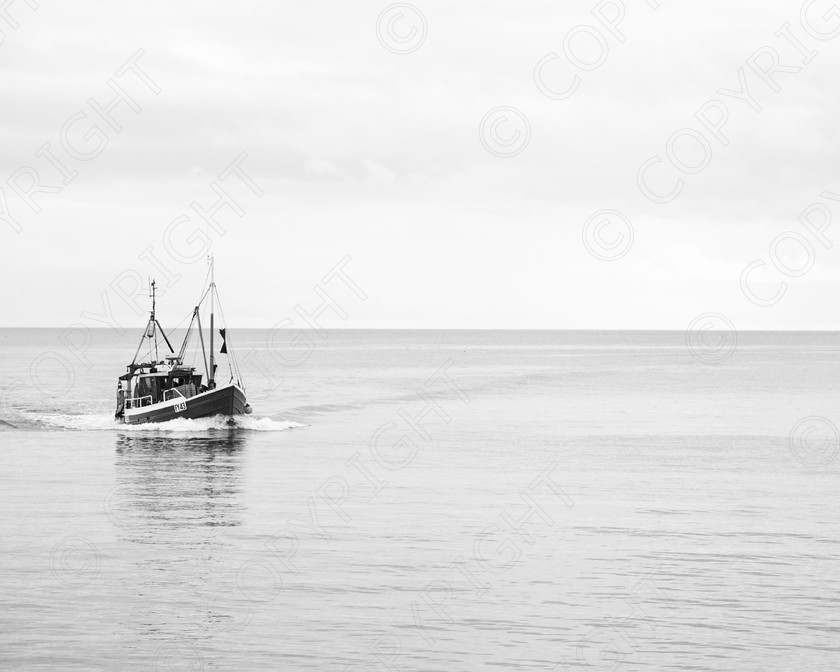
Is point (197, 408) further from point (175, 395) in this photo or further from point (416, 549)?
point (416, 549)

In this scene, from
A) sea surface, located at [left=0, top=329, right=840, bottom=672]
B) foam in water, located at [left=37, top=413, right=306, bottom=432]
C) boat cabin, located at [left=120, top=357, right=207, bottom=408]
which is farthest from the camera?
boat cabin, located at [left=120, top=357, right=207, bottom=408]

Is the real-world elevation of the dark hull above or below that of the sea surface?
above

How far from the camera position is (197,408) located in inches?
2960

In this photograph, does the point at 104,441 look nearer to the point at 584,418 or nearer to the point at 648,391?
A: the point at 584,418

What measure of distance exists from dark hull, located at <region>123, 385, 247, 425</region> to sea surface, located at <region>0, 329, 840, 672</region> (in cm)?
90

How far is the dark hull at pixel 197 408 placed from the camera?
74875mm

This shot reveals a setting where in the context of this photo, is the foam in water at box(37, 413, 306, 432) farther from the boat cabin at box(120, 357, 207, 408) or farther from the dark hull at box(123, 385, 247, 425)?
the boat cabin at box(120, 357, 207, 408)

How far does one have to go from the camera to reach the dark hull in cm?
7488

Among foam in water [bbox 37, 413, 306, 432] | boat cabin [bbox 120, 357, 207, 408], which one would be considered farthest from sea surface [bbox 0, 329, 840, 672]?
boat cabin [bbox 120, 357, 207, 408]

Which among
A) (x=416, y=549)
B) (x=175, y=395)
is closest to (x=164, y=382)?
(x=175, y=395)

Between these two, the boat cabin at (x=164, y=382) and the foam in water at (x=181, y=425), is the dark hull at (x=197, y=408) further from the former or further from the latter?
the boat cabin at (x=164, y=382)

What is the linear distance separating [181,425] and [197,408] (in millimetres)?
1589

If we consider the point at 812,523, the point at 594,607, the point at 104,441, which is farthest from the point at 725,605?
the point at 104,441

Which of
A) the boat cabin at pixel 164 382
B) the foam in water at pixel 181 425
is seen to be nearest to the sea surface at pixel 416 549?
the foam in water at pixel 181 425
